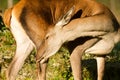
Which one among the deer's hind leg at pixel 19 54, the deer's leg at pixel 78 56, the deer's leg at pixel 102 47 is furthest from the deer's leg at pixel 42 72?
the deer's leg at pixel 102 47

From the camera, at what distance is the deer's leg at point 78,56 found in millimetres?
7887

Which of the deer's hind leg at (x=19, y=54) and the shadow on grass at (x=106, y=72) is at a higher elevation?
the deer's hind leg at (x=19, y=54)

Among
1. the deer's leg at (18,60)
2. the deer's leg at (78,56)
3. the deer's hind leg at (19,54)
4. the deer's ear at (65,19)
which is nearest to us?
the deer's ear at (65,19)

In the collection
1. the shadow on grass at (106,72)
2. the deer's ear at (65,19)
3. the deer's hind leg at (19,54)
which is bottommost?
the shadow on grass at (106,72)

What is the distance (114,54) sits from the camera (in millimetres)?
10914

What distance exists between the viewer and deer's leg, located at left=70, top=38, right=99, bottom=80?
25.9 feet

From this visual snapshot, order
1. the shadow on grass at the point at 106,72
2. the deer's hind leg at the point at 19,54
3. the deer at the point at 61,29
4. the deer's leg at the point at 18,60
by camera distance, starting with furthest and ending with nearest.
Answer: the shadow on grass at the point at 106,72 < the deer's leg at the point at 18,60 < the deer's hind leg at the point at 19,54 < the deer at the point at 61,29

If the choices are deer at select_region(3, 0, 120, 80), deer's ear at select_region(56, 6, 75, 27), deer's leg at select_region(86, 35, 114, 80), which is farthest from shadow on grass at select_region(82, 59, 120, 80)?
deer's ear at select_region(56, 6, 75, 27)

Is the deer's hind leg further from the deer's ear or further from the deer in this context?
the deer's ear

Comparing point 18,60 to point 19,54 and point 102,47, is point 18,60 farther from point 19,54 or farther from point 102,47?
point 102,47

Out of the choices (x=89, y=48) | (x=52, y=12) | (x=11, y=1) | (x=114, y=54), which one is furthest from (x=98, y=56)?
(x=11, y=1)

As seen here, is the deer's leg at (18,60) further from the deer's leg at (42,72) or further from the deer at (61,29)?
the deer's leg at (42,72)

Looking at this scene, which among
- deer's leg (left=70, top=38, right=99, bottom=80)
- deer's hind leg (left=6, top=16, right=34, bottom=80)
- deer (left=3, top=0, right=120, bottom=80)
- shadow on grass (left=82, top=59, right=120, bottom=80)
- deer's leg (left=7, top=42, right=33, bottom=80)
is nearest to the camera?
deer (left=3, top=0, right=120, bottom=80)

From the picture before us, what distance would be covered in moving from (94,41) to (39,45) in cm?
83
